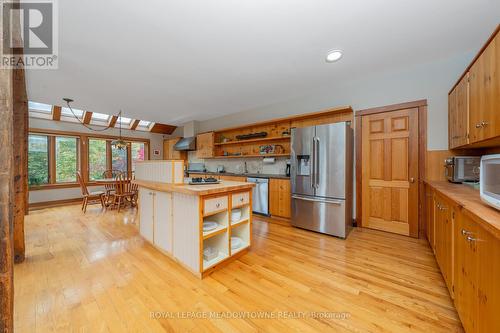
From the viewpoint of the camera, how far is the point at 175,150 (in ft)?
21.9

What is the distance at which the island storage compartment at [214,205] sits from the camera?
186cm

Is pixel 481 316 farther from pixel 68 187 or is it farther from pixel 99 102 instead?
pixel 68 187

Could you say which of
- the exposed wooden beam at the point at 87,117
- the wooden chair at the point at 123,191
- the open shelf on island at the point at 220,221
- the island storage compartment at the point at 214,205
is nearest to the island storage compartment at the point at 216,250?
the open shelf on island at the point at 220,221

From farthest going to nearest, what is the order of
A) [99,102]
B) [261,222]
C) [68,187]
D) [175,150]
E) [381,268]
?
[175,150] < [68,187] < [99,102] < [261,222] < [381,268]

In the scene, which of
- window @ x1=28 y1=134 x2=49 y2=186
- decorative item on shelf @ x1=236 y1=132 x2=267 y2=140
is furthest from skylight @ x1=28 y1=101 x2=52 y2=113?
decorative item on shelf @ x1=236 y1=132 x2=267 y2=140

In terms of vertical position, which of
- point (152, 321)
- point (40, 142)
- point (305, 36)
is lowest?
point (152, 321)

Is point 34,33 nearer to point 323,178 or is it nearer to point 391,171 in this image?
point 323,178

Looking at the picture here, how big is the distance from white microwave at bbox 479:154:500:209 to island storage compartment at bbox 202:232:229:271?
202 cm

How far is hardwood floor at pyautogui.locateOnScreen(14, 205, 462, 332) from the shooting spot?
1.36 meters

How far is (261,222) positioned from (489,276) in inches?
118

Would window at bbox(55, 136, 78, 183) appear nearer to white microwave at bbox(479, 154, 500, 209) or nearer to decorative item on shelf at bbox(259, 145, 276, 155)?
decorative item on shelf at bbox(259, 145, 276, 155)

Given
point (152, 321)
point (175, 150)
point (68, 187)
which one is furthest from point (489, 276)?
point (68, 187)

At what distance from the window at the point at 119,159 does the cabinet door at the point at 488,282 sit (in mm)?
7733

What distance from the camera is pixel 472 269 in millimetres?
1082
